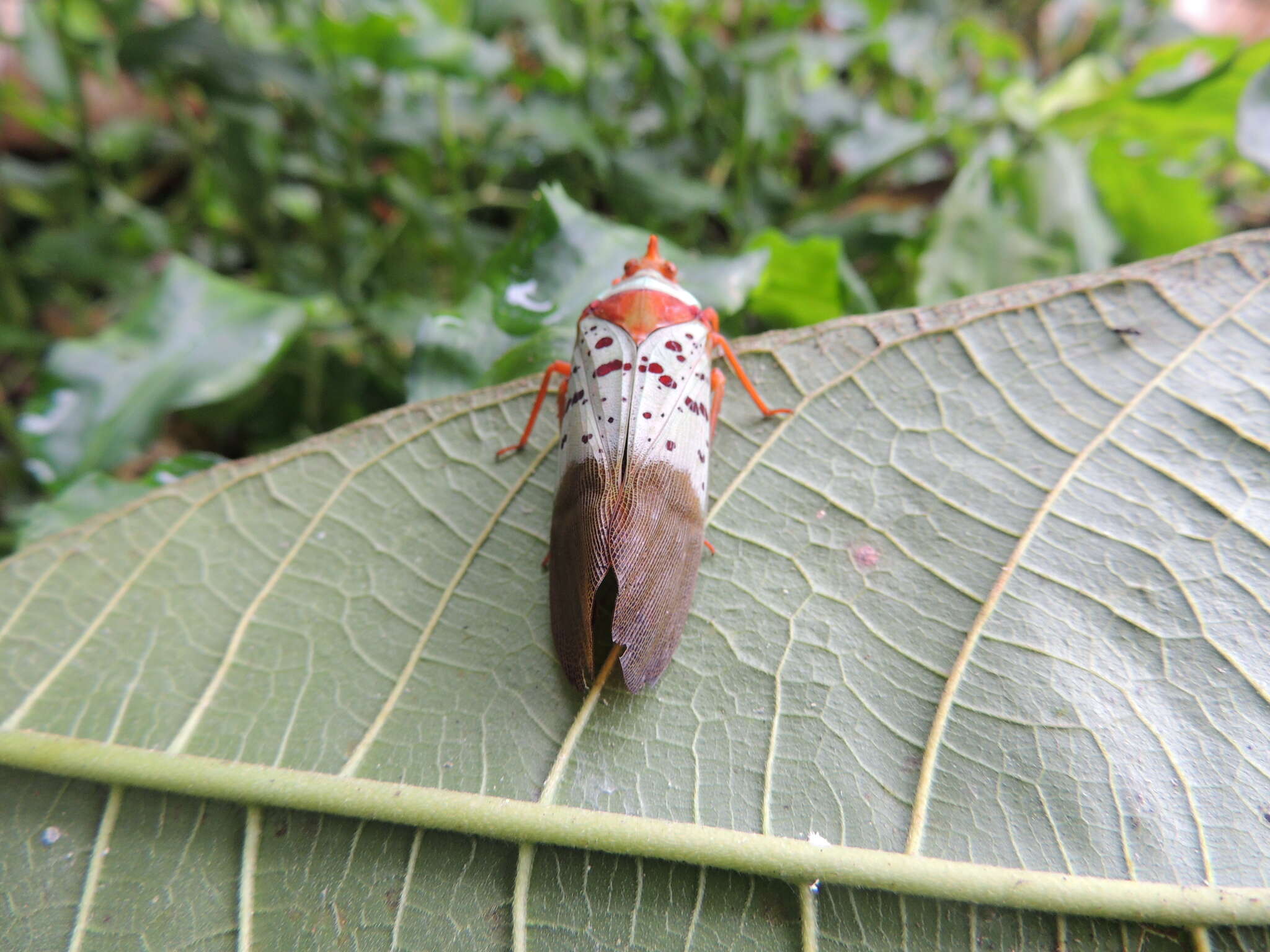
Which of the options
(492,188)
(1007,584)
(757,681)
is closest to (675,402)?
(757,681)

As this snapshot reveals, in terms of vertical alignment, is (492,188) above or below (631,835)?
above

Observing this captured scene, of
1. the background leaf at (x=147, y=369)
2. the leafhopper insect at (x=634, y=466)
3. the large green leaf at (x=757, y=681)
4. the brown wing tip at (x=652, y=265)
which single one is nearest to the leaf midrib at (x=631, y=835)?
the large green leaf at (x=757, y=681)

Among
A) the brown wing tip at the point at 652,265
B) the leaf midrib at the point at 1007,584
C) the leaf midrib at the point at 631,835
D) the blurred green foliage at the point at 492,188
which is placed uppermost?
the blurred green foliage at the point at 492,188

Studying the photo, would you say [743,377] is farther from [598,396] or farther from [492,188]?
[492,188]

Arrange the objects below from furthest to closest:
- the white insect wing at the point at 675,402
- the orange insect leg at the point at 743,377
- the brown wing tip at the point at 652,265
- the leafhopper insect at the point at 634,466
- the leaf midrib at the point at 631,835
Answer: the brown wing tip at the point at 652,265 < the orange insect leg at the point at 743,377 < the white insect wing at the point at 675,402 < the leafhopper insect at the point at 634,466 < the leaf midrib at the point at 631,835

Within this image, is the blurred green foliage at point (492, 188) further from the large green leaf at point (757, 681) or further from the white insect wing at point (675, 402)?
the large green leaf at point (757, 681)

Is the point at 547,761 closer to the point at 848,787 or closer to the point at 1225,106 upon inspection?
the point at 848,787

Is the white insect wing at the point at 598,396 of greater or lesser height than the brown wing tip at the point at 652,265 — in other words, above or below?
below
